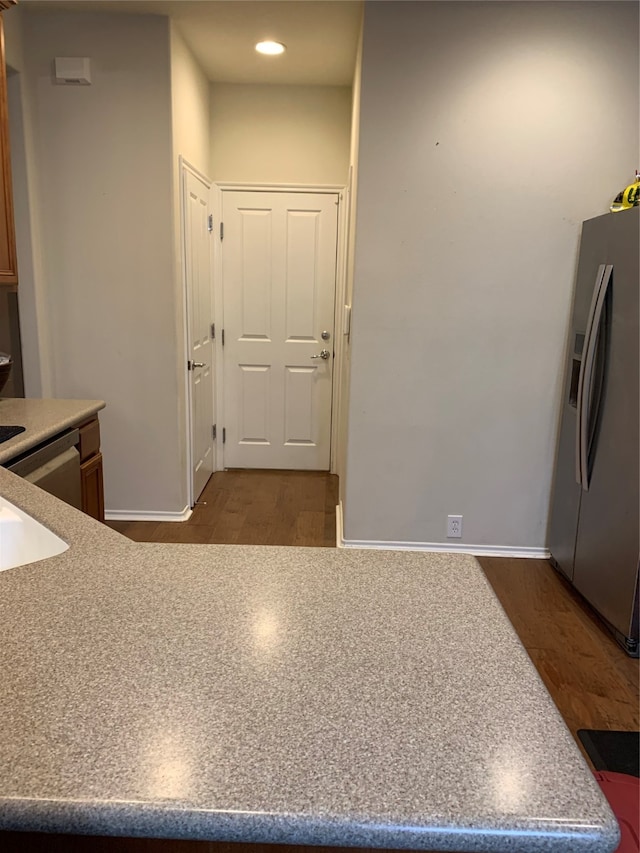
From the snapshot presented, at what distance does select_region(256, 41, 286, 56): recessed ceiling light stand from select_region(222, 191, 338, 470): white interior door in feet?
3.06

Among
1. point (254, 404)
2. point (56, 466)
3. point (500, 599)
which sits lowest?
point (500, 599)

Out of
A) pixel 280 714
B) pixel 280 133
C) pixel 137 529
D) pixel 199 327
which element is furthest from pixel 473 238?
pixel 280 714

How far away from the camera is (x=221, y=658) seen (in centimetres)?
86

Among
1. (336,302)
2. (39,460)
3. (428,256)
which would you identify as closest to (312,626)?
(39,460)

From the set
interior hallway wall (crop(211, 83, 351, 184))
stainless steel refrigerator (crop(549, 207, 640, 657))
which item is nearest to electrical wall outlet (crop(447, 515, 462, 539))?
stainless steel refrigerator (crop(549, 207, 640, 657))

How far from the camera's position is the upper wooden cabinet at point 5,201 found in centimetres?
251

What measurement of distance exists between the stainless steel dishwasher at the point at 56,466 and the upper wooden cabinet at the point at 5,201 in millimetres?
745

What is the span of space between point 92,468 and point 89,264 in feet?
4.17

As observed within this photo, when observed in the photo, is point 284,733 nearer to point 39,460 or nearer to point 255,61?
point 39,460

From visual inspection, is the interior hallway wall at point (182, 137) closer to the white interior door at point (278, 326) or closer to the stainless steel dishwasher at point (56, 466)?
the white interior door at point (278, 326)

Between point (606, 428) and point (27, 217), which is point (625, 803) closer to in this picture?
point (606, 428)

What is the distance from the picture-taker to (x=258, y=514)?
3.88 meters

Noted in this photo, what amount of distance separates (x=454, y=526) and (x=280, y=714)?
265 centimetres

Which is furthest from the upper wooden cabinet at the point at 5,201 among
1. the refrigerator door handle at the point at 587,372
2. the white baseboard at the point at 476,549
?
the refrigerator door handle at the point at 587,372
